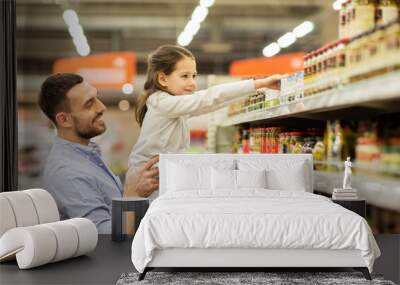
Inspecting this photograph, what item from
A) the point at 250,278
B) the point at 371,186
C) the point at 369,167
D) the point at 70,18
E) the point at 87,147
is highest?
the point at 70,18

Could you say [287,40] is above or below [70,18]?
below

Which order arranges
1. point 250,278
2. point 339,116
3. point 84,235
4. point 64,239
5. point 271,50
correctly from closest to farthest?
point 250,278 < point 64,239 < point 84,235 < point 339,116 < point 271,50

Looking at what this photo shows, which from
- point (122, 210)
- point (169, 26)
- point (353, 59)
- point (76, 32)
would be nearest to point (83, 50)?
point (76, 32)

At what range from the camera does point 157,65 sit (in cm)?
613

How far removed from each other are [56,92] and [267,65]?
2059 millimetres

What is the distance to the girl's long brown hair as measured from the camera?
6.11m

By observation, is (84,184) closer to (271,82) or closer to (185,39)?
(185,39)

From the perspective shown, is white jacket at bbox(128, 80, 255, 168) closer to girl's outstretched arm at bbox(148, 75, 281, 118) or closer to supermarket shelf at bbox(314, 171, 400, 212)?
girl's outstretched arm at bbox(148, 75, 281, 118)

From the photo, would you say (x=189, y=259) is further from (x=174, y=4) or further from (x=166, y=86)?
(x=174, y=4)

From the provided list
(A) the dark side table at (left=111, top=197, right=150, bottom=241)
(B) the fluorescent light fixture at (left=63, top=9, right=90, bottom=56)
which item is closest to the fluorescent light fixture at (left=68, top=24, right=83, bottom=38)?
(B) the fluorescent light fixture at (left=63, top=9, right=90, bottom=56)

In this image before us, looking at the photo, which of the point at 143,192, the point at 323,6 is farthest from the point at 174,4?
the point at 143,192

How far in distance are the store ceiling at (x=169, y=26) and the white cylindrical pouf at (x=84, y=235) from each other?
184cm

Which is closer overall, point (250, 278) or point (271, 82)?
point (250, 278)

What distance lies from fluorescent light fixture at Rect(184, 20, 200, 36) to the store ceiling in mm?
43
